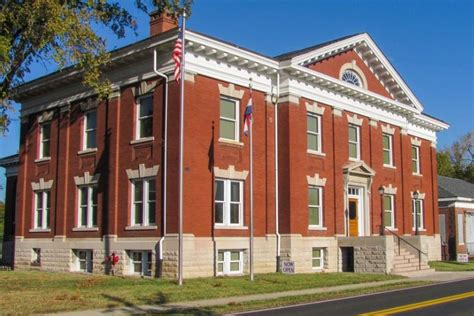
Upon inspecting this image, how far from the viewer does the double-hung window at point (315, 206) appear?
2809 cm

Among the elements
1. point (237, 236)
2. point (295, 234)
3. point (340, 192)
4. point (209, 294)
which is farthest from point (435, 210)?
point (209, 294)

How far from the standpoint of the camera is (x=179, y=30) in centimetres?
2189

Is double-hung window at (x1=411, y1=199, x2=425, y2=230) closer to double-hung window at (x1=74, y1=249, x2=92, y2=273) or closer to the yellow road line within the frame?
the yellow road line

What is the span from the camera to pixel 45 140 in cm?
3058

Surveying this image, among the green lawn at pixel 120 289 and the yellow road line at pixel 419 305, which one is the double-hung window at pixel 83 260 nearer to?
the green lawn at pixel 120 289

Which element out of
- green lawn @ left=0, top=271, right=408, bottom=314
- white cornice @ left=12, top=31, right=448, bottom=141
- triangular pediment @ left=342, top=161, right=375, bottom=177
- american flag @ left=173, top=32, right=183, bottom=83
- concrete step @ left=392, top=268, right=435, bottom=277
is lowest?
concrete step @ left=392, top=268, right=435, bottom=277

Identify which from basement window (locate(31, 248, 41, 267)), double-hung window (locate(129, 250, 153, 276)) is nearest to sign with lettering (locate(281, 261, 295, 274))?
double-hung window (locate(129, 250, 153, 276))

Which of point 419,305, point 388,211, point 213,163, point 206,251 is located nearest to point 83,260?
point 206,251

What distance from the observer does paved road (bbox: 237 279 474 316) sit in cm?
1435

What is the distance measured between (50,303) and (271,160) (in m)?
13.5

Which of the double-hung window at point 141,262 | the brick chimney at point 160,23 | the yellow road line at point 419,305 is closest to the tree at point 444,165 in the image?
the brick chimney at point 160,23

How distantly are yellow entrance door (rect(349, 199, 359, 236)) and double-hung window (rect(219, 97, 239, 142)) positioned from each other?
339 inches

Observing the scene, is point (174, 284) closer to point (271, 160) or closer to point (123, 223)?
point (123, 223)

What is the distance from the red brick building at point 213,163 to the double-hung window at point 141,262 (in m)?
0.06
